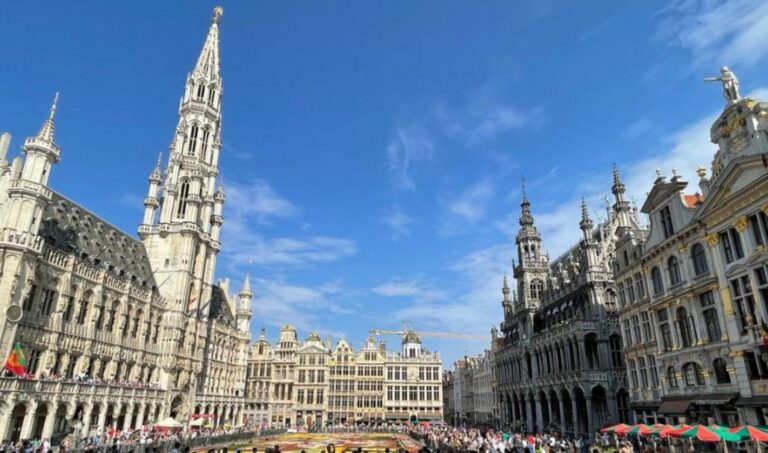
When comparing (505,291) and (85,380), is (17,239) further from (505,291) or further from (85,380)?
(505,291)

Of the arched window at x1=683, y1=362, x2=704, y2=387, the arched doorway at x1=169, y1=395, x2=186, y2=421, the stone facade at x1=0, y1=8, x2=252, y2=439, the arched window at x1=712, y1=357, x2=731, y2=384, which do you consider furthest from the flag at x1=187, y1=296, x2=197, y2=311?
the arched window at x1=712, y1=357, x2=731, y2=384

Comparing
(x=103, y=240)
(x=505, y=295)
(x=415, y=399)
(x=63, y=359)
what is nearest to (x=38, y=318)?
(x=63, y=359)

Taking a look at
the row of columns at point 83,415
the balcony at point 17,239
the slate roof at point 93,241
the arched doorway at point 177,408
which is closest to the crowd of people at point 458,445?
the row of columns at point 83,415

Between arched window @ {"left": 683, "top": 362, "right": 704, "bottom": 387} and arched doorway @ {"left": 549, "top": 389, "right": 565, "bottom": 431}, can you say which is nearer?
arched window @ {"left": 683, "top": 362, "right": 704, "bottom": 387}

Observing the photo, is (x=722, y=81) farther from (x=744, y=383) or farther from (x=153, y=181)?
(x=153, y=181)

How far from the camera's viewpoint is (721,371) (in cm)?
2527

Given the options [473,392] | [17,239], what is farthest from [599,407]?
[473,392]

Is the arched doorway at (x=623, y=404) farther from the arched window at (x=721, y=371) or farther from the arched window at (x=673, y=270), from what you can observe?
the arched window at (x=721, y=371)

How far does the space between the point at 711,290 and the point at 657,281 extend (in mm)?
5475

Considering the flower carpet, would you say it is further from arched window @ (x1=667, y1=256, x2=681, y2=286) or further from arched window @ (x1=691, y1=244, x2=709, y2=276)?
arched window @ (x1=691, y1=244, x2=709, y2=276)

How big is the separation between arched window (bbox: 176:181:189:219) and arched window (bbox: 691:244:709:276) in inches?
2264

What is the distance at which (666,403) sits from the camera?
29.0 metres

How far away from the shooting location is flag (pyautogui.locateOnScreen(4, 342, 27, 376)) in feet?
102

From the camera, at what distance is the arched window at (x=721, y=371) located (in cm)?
2484
